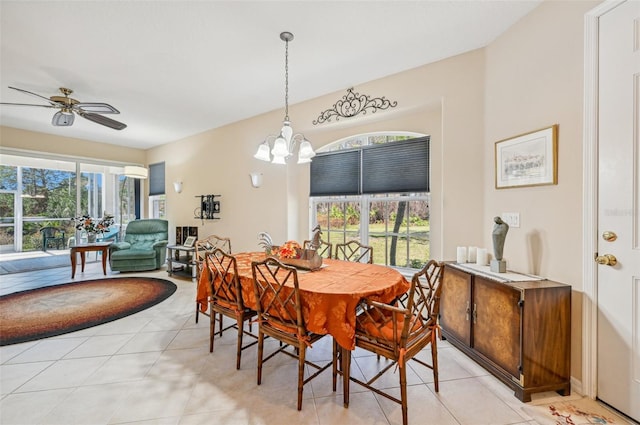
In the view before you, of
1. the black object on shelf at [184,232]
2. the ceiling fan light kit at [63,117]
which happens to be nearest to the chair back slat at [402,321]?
the ceiling fan light kit at [63,117]

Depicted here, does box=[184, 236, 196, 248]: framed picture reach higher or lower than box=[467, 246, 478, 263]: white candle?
lower

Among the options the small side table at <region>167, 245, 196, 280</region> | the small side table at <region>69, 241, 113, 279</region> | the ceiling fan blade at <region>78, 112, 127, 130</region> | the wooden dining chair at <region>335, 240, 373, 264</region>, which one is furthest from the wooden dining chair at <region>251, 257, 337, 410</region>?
the small side table at <region>69, 241, 113, 279</region>

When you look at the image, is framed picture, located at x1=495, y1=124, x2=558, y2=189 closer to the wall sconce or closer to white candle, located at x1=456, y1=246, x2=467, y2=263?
white candle, located at x1=456, y1=246, x2=467, y2=263

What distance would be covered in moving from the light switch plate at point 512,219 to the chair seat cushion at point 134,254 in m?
5.74

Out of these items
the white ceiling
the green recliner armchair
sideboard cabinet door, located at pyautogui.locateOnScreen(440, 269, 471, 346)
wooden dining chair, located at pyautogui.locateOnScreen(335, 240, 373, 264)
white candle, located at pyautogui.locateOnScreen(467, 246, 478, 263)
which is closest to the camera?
the white ceiling

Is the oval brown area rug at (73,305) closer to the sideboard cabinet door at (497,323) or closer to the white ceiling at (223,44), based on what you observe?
the white ceiling at (223,44)

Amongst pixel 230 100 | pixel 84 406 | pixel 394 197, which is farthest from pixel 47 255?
pixel 394 197

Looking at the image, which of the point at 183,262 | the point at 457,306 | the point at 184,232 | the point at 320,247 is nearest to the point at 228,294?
the point at 320,247

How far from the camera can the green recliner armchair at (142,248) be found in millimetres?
5090

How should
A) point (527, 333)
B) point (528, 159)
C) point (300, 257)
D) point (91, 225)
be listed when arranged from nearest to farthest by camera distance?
point (527, 333), point (528, 159), point (300, 257), point (91, 225)

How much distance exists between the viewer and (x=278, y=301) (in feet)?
6.16

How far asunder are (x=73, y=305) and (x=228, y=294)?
271 cm

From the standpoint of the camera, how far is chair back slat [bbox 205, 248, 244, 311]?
86.3 inches

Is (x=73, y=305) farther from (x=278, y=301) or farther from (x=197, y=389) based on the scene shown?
(x=278, y=301)
